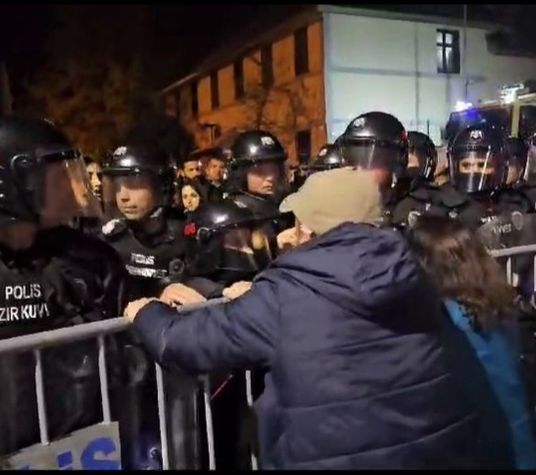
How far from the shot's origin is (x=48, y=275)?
3287mm

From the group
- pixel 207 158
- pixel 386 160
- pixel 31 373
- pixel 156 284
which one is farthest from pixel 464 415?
pixel 207 158

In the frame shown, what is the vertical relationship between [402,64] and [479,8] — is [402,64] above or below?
below

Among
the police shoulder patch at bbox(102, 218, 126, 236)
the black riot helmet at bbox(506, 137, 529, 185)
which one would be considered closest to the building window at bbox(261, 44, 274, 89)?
the black riot helmet at bbox(506, 137, 529, 185)

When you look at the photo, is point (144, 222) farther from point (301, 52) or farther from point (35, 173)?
point (301, 52)

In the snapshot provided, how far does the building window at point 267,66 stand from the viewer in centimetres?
2814

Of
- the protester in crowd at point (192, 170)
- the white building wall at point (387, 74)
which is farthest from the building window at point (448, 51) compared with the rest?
the protester in crowd at point (192, 170)

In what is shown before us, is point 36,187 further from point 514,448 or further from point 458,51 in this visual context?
point 458,51

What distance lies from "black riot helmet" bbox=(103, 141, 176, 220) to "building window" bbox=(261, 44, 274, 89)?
23199 millimetres

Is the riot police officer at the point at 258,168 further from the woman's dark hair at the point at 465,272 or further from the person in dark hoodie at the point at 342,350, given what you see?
the person in dark hoodie at the point at 342,350

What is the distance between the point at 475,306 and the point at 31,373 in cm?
159

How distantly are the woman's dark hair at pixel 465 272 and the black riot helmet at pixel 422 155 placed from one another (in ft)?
11.6

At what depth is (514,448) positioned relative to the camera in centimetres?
318

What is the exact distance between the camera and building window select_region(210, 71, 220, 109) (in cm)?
3400

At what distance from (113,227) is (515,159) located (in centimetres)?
346
